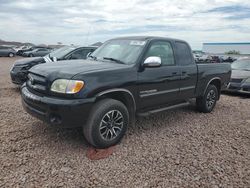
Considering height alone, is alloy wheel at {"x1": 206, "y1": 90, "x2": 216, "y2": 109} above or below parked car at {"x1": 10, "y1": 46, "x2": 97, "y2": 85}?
below

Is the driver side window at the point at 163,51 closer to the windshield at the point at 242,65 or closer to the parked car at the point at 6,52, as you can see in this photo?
the windshield at the point at 242,65

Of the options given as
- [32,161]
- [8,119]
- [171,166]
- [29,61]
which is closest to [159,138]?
[171,166]

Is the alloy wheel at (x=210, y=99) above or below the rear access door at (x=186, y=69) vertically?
below

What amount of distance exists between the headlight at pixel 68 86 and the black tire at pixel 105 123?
410 mm

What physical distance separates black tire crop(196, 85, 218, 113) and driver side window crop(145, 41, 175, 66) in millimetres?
1582

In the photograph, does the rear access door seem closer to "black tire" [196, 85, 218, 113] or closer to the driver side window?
the driver side window

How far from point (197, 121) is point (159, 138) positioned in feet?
4.86

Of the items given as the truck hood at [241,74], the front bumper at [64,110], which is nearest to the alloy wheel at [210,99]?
the truck hood at [241,74]

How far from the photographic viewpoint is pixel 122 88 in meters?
3.90

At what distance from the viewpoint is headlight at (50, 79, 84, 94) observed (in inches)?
134

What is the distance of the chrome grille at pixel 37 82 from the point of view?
3650 millimetres

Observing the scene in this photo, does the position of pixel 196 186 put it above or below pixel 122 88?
below

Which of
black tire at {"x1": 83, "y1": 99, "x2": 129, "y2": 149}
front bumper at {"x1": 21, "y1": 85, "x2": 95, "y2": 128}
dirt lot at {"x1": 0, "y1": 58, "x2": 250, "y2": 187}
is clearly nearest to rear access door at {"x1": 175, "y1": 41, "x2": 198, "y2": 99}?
dirt lot at {"x1": 0, "y1": 58, "x2": 250, "y2": 187}

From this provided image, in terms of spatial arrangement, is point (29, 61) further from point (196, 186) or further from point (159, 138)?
point (196, 186)
